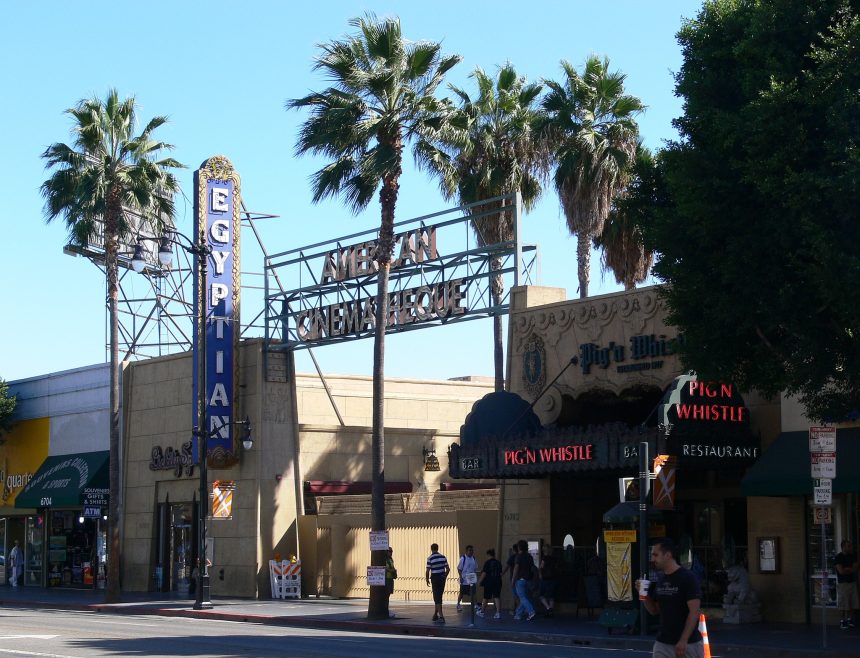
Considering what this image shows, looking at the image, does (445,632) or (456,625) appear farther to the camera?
(456,625)

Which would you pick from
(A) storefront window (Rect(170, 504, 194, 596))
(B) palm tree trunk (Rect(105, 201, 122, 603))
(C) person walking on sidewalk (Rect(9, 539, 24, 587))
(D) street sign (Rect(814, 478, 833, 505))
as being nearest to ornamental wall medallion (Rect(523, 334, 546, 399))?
(D) street sign (Rect(814, 478, 833, 505))

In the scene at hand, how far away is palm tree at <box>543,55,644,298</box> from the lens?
38438mm

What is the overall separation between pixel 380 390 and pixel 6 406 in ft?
76.4

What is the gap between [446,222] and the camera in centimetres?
3234

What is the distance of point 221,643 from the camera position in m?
22.0

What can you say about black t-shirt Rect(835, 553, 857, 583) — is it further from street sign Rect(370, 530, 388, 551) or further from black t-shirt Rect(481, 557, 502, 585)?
street sign Rect(370, 530, 388, 551)

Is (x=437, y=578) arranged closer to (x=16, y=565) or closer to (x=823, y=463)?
(x=823, y=463)

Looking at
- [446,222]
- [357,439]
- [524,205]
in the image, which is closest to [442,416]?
[357,439]

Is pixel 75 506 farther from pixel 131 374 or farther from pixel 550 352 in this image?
pixel 550 352

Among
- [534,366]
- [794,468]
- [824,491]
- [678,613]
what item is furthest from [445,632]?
[678,613]

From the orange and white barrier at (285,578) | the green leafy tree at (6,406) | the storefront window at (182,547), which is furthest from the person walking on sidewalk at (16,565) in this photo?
the orange and white barrier at (285,578)

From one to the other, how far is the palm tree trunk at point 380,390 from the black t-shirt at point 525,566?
3.07 metres

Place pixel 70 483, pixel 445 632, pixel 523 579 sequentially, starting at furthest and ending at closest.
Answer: pixel 70 483
pixel 523 579
pixel 445 632

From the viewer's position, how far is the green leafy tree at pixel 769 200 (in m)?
17.4
